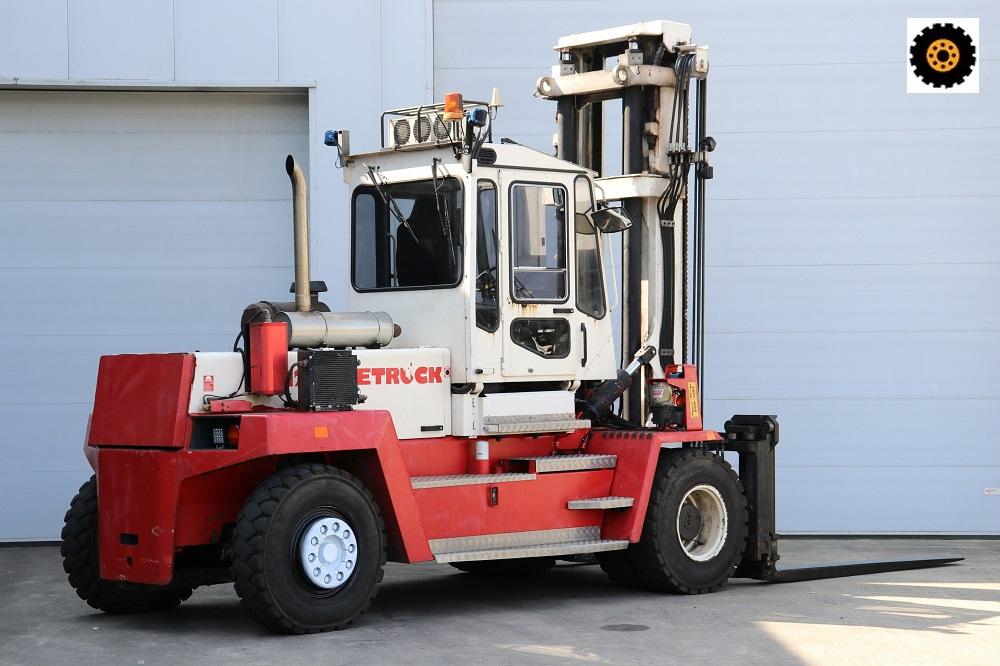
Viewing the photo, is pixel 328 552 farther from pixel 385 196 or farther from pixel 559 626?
pixel 385 196

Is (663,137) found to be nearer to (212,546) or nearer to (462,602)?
(462,602)

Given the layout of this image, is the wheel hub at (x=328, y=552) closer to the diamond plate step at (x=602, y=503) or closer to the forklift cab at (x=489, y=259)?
the forklift cab at (x=489, y=259)

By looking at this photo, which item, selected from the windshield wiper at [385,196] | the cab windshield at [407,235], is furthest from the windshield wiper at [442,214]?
the windshield wiper at [385,196]

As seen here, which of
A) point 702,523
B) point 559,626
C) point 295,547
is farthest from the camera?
point 702,523

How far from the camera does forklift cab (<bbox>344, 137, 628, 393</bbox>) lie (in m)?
9.73

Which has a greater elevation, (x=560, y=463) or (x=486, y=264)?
(x=486, y=264)

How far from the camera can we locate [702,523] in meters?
10.7

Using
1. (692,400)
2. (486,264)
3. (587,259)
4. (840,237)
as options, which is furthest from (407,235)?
(840,237)

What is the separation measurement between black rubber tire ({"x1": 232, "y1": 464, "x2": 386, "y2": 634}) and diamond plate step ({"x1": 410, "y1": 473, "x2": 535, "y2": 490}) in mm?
495

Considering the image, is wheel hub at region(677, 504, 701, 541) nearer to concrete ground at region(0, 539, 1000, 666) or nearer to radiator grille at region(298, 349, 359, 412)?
concrete ground at region(0, 539, 1000, 666)

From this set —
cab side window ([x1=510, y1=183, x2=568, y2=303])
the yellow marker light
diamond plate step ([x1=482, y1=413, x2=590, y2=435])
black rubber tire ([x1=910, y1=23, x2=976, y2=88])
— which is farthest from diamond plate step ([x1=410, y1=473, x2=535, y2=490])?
black rubber tire ([x1=910, y1=23, x2=976, y2=88])

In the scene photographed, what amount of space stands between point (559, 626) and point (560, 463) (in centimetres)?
139

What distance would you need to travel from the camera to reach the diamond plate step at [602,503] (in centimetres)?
1005

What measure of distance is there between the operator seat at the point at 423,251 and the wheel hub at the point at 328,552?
1861 mm
